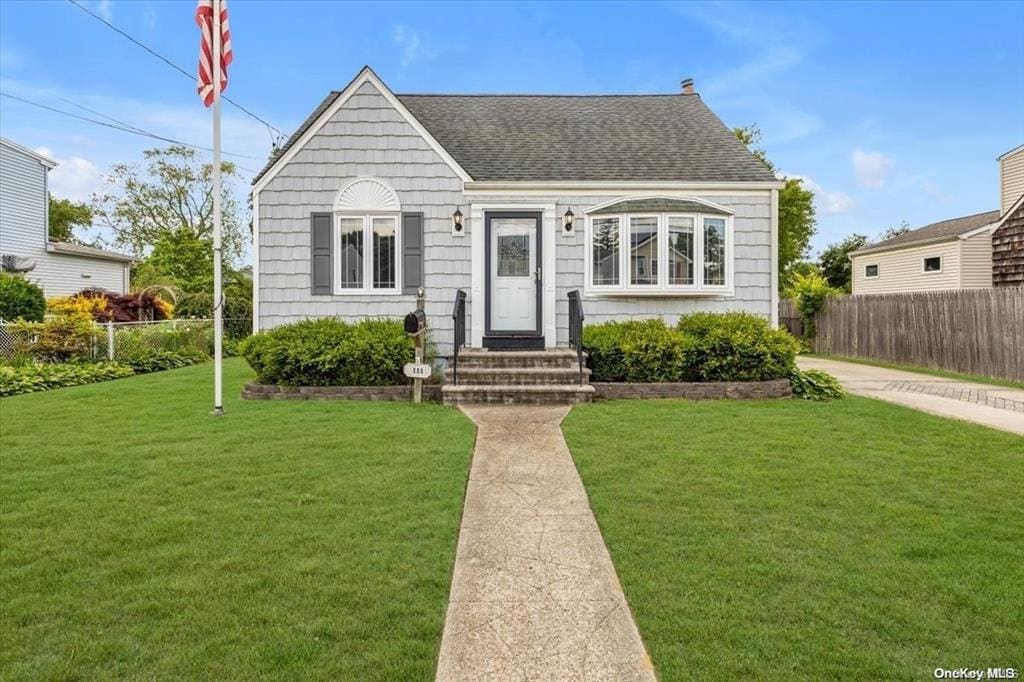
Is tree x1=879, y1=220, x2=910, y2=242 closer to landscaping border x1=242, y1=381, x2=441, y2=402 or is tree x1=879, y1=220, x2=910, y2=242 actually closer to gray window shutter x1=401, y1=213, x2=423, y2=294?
gray window shutter x1=401, y1=213, x2=423, y2=294

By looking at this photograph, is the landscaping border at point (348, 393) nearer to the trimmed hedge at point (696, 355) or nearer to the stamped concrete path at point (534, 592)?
the trimmed hedge at point (696, 355)

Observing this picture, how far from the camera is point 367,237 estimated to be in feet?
33.2

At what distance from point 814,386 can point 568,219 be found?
4640 millimetres

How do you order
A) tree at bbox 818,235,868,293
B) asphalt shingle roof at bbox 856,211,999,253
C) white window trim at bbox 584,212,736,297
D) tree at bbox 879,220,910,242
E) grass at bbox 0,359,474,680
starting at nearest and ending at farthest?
1. grass at bbox 0,359,474,680
2. white window trim at bbox 584,212,736,297
3. asphalt shingle roof at bbox 856,211,999,253
4. tree at bbox 818,235,868,293
5. tree at bbox 879,220,910,242

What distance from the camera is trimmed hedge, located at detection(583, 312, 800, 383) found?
8.61 m

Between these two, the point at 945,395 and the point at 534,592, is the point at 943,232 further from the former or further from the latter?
the point at 534,592

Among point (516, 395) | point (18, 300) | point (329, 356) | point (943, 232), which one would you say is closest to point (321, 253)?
point (329, 356)

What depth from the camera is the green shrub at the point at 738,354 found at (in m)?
8.59

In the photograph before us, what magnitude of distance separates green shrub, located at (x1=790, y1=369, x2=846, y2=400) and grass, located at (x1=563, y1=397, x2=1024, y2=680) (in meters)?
2.12

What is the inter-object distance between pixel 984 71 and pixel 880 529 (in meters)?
18.0

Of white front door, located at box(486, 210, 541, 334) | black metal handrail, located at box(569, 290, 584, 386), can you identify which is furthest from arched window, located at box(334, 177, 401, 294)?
black metal handrail, located at box(569, 290, 584, 386)

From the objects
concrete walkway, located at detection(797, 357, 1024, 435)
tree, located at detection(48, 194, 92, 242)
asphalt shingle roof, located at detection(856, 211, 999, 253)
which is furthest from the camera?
tree, located at detection(48, 194, 92, 242)

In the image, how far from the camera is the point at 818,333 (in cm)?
1881

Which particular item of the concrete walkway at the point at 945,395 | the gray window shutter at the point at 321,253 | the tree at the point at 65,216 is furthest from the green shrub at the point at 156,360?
the tree at the point at 65,216
